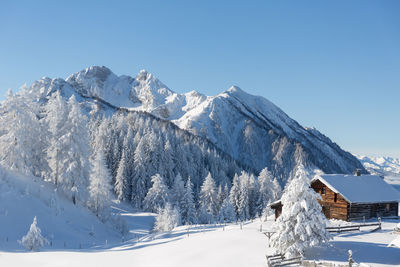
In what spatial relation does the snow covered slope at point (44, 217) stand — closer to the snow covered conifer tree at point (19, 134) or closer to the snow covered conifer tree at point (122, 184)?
the snow covered conifer tree at point (19, 134)

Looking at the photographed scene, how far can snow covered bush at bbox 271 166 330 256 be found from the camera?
2000cm

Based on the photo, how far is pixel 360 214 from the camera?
35.1 m

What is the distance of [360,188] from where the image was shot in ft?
→ 120

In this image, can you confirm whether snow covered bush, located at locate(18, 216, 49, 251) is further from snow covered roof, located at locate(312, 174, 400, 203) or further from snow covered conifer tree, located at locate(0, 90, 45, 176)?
snow covered roof, located at locate(312, 174, 400, 203)

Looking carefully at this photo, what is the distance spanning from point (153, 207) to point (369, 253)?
4706 cm

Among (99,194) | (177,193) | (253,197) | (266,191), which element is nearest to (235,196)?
(253,197)

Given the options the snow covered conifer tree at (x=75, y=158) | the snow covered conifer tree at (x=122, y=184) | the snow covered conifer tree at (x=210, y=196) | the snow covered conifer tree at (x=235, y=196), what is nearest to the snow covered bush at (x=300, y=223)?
the snow covered conifer tree at (x=75, y=158)

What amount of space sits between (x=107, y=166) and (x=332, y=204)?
1603 inches

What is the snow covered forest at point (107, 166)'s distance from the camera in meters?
42.9

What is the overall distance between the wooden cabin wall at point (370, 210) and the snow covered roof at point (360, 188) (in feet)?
2.81

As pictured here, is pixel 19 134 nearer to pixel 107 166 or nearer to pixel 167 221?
pixel 107 166

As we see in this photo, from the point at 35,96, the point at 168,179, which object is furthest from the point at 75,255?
the point at 168,179

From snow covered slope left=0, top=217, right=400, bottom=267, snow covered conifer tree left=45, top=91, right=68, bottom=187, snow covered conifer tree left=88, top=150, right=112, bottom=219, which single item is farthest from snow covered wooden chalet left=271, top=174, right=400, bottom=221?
snow covered conifer tree left=45, top=91, right=68, bottom=187

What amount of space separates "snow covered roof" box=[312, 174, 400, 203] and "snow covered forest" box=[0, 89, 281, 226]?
23444mm
